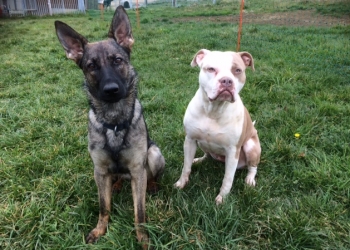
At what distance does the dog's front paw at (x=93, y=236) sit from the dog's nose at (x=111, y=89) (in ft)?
3.67

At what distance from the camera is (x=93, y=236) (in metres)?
2.23

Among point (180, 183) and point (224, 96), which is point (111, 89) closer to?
point (224, 96)

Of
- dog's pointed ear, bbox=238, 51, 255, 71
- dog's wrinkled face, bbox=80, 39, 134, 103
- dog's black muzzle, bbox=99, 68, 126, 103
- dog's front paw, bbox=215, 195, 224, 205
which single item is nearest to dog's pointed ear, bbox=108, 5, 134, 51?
dog's wrinkled face, bbox=80, 39, 134, 103

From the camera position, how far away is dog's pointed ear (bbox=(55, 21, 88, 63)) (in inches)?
90.7

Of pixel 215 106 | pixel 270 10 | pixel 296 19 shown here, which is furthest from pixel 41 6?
pixel 215 106

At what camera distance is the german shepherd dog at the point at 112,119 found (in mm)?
2215

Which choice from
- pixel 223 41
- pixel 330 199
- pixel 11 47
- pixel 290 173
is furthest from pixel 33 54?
pixel 330 199

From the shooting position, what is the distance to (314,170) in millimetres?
2818

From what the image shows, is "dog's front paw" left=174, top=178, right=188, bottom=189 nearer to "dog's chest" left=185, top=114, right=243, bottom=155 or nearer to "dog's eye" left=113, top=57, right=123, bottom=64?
"dog's chest" left=185, top=114, right=243, bottom=155

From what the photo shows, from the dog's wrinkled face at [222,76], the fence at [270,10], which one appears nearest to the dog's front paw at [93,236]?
the dog's wrinkled face at [222,76]

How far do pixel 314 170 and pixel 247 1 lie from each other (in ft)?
53.3

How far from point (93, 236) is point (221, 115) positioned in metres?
1.45

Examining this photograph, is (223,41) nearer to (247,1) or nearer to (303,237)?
(303,237)

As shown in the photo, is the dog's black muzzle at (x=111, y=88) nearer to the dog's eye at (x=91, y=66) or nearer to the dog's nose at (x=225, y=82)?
the dog's eye at (x=91, y=66)
